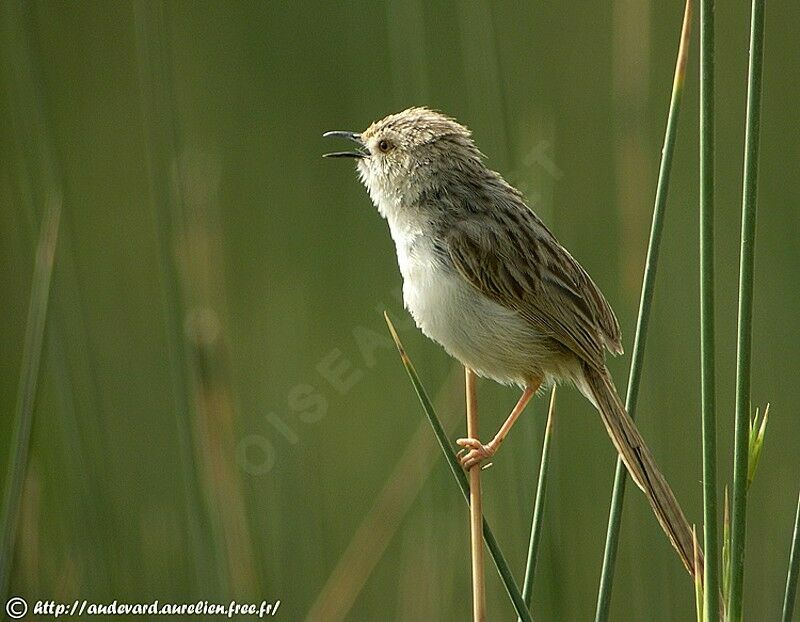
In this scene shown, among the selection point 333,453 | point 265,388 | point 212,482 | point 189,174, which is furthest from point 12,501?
point 333,453

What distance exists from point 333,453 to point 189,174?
116 inches

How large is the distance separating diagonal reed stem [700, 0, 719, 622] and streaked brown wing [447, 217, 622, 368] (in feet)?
4.10

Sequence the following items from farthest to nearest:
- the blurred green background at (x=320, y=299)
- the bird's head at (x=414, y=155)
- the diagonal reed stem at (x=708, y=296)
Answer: the bird's head at (x=414, y=155)
the blurred green background at (x=320, y=299)
the diagonal reed stem at (x=708, y=296)

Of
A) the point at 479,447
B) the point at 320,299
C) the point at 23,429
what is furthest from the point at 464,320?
the point at 320,299

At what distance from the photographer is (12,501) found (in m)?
2.92

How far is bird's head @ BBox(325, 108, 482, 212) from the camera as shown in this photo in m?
3.79

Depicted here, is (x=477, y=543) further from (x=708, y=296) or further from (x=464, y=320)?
(x=708, y=296)

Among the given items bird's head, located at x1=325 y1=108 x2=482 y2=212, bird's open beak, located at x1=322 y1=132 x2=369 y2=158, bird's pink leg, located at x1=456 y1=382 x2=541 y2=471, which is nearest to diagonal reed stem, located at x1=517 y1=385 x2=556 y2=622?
bird's pink leg, located at x1=456 y1=382 x2=541 y2=471

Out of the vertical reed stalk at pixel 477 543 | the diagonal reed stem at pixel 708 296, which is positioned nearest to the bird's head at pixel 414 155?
the vertical reed stalk at pixel 477 543

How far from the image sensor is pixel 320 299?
6375mm

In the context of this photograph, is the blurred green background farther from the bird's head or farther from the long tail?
the long tail

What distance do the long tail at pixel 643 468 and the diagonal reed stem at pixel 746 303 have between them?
264mm

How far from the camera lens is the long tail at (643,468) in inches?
107

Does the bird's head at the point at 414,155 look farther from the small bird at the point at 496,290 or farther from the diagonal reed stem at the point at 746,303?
the diagonal reed stem at the point at 746,303
